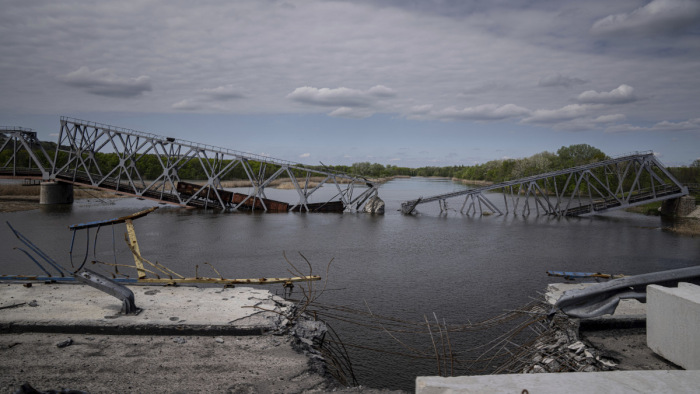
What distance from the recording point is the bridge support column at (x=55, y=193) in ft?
127

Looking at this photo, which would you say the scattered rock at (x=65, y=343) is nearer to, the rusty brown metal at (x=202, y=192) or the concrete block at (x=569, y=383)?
the concrete block at (x=569, y=383)

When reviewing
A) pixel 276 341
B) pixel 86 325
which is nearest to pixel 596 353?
pixel 276 341

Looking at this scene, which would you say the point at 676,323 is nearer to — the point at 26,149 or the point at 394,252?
the point at 394,252

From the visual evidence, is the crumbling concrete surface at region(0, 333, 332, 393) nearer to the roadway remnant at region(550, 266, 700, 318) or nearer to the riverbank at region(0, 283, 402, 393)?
the riverbank at region(0, 283, 402, 393)

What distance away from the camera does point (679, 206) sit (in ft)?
115

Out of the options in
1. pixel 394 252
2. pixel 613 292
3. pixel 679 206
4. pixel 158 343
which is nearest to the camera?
pixel 158 343

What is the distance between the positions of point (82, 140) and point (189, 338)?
39.9 metres

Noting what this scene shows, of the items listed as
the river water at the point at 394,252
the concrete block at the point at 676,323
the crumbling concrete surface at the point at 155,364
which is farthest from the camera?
the river water at the point at 394,252

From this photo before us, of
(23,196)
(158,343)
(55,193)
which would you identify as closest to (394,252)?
(158,343)

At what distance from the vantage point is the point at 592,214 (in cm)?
3728

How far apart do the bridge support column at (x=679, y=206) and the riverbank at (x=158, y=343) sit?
37173 millimetres

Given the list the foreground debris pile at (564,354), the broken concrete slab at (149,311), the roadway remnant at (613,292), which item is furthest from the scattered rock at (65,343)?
the roadway remnant at (613,292)

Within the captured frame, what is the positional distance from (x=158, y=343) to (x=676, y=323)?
7.74 meters

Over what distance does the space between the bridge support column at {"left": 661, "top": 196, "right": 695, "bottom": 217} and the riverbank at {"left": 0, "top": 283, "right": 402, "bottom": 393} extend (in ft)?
122
